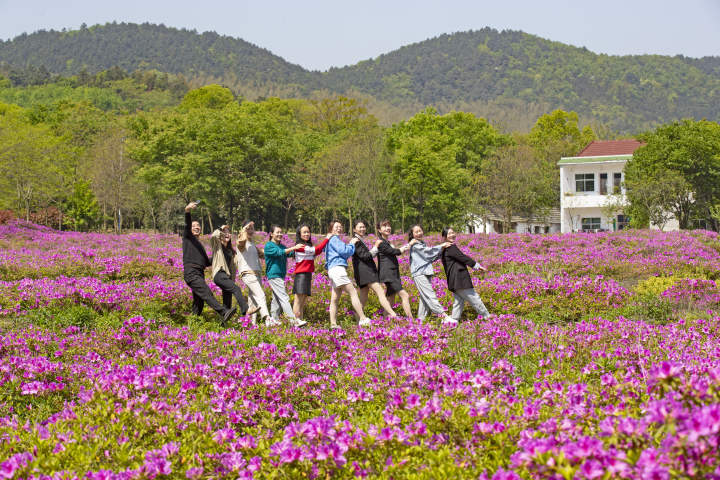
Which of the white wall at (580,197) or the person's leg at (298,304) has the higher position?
the white wall at (580,197)

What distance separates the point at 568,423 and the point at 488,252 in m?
17.2

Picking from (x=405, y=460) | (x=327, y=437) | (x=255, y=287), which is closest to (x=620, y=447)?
(x=405, y=460)

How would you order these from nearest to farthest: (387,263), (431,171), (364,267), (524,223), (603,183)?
(364,267) → (387,263) → (603,183) → (431,171) → (524,223)

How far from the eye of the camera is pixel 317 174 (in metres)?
54.6

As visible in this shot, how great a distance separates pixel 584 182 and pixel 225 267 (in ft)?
140

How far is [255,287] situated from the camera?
32.8 ft

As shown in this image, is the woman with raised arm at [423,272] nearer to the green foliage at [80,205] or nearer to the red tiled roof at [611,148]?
the red tiled roof at [611,148]

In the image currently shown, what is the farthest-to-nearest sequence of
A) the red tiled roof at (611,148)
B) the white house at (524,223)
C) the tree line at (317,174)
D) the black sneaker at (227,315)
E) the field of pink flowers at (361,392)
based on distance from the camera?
the red tiled roof at (611,148), the white house at (524,223), the tree line at (317,174), the black sneaker at (227,315), the field of pink flowers at (361,392)

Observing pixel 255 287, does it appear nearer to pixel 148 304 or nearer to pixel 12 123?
pixel 148 304

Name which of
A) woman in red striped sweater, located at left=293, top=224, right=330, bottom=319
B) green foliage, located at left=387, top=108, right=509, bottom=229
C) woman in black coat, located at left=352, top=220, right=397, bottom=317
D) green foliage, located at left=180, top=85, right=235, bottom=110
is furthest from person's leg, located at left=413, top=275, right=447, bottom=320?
green foliage, located at left=180, top=85, right=235, bottom=110

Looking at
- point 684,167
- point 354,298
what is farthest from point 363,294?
point 684,167

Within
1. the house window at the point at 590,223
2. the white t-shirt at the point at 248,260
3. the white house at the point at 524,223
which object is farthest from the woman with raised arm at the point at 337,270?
the house window at the point at 590,223

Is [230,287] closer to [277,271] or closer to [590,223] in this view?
[277,271]

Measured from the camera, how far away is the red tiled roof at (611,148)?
4834 centimetres
